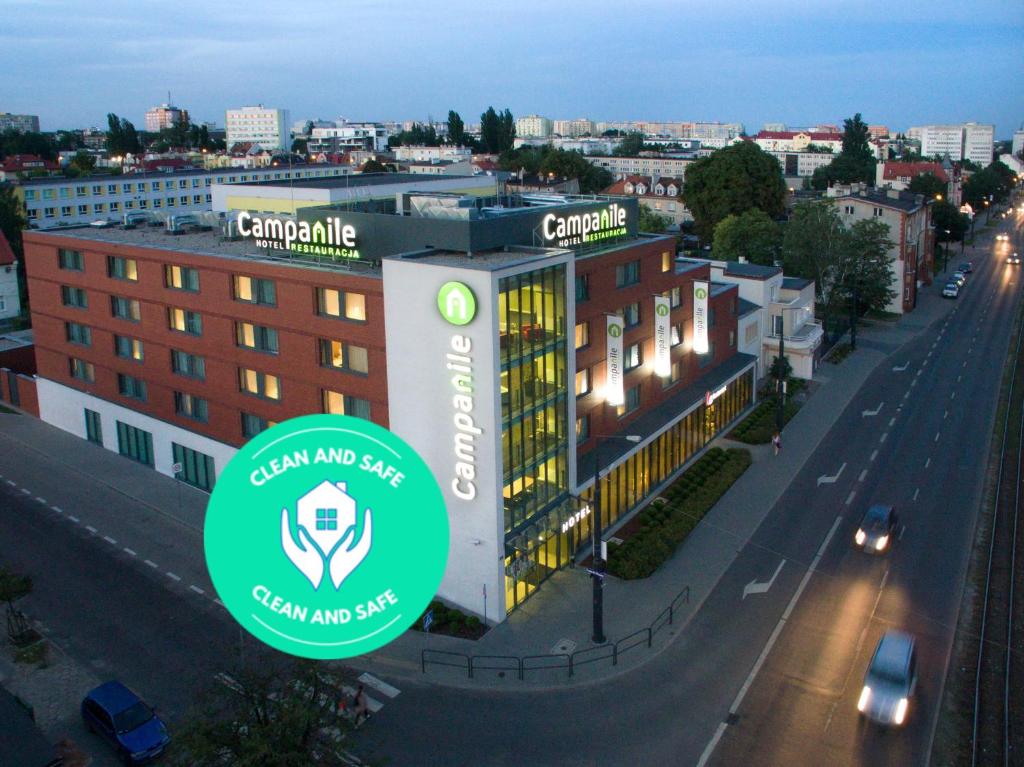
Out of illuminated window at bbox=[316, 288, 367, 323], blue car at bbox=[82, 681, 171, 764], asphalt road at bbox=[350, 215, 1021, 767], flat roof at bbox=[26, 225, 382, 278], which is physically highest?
flat roof at bbox=[26, 225, 382, 278]

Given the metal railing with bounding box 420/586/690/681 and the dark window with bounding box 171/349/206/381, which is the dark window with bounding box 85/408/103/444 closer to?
the dark window with bounding box 171/349/206/381

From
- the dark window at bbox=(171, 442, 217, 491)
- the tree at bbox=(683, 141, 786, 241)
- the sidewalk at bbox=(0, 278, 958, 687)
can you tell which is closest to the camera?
the sidewalk at bbox=(0, 278, 958, 687)

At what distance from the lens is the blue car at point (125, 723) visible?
24047 millimetres

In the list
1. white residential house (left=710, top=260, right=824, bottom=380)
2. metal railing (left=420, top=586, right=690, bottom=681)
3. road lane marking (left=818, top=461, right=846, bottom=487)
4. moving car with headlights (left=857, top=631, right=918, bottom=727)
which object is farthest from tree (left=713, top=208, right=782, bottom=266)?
moving car with headlights (left=857, top=631, right=918, bottom=727)

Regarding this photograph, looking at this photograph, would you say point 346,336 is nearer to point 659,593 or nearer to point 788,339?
point 659,593

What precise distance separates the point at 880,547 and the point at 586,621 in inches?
526

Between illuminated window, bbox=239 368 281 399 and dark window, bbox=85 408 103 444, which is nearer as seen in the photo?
illuminated window, bbox=239 368 281 399

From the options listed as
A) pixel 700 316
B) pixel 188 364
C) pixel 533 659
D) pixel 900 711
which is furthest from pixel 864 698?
pixel 188 364

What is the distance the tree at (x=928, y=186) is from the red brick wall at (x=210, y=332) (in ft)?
342

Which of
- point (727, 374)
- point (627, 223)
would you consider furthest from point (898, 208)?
point (627, 223)

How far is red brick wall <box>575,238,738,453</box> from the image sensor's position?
37688 mm

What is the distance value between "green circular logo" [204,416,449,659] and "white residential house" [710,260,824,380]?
50881 millimetres

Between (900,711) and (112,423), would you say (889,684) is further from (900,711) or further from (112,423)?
(112,423)

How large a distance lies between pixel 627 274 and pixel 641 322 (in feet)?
9.20
